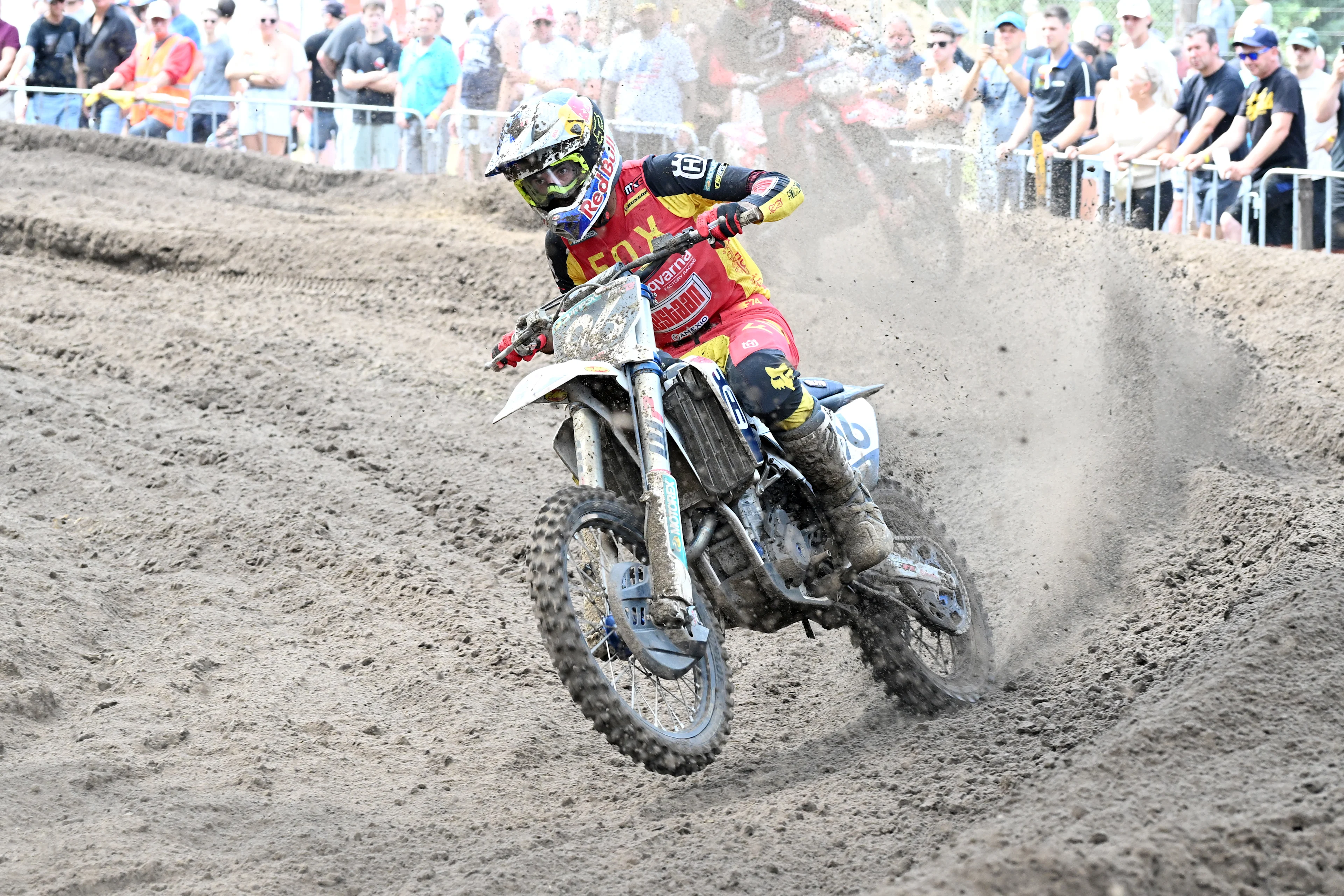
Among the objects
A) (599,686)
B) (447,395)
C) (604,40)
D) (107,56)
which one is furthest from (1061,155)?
(107,56)

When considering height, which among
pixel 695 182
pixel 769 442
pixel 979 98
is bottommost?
pixel 769 442

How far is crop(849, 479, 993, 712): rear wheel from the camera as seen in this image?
221 inches

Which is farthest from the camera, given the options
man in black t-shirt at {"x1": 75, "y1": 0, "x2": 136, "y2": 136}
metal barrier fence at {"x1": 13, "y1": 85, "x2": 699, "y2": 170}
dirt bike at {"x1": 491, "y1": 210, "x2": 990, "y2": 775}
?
man in black t-shirt at {"x1": 75, "y1": 0, "x2": 136, "y2": 136}

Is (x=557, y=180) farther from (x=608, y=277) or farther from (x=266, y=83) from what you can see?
(x=266, y=83)

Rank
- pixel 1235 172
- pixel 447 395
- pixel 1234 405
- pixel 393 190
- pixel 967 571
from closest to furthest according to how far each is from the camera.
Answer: pixel 967 571
pixel 1234 405
pixel 447 395
pixel 1235 172
pixel 393 190

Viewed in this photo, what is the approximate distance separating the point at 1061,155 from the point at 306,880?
987 centimetres

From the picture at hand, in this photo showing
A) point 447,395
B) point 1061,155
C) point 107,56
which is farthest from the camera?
point 107,56

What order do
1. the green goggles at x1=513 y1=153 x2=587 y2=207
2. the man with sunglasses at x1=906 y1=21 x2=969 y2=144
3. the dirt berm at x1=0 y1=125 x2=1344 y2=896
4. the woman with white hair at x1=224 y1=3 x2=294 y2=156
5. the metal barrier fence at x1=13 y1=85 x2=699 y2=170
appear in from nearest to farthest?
the dirt berm at x1=0 y1=125 x2=1344 y2=896 < the green goggles at x1=513 y1=153 x2=587 y2=207 < the man with sunglasses at x1=906 y1=21 x2=969 y2=144 < the metal barrier fence at x1=13 y1=85 x2=699 y2=170 < the woman with white hair at x1=224 y1=3 x2=294 y2=156

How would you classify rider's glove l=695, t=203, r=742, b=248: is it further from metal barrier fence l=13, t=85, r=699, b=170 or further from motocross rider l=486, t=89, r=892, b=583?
metal barrier fence l=13, t=85, r=699, b=170

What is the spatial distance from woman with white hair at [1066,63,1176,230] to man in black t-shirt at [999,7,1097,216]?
0.47 ft

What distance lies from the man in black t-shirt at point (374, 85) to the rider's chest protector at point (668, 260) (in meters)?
11.2

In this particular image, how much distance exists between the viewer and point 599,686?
172 inches

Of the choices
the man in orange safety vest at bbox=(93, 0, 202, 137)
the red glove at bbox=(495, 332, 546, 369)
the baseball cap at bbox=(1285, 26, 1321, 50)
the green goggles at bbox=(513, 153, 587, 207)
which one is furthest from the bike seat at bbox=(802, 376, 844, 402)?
the man in orange safety vest at bbox=(93, 0, 202, 137)

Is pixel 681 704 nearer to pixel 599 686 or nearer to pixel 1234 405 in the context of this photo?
pixel 599 686
